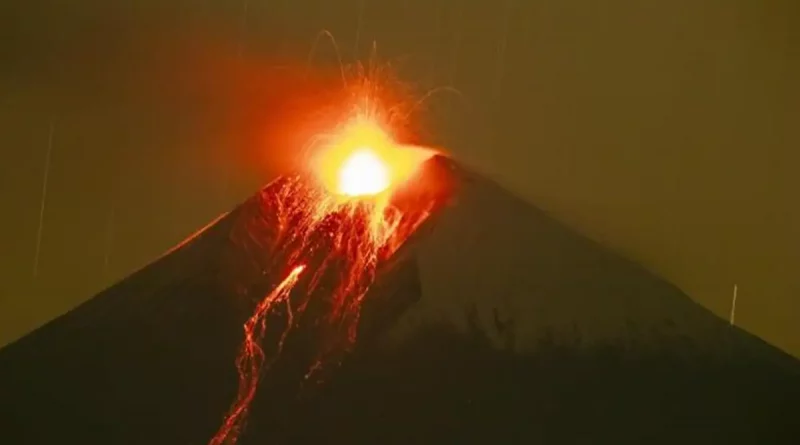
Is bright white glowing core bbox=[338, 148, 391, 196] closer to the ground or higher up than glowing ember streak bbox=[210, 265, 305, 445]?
higher up

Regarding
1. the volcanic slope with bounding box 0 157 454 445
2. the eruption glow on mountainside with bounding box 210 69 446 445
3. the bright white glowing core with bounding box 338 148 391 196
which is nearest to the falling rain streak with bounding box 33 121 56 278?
the volcanic slope with bounding box 0 157 454 445

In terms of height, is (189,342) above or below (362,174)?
below

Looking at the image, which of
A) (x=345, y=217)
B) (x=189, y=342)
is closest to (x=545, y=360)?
(x=345, y=217)

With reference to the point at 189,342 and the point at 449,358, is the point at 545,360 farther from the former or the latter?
the point at 189,342

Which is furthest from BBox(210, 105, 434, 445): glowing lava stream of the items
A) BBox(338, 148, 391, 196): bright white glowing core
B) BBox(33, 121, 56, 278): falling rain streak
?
BBox(33, 121, 56, 278): falling rain streak

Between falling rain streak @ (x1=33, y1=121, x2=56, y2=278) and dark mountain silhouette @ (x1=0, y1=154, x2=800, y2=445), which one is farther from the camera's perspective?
falling rain streak @ (x1=33, y1=121, x2=56, y2=278)

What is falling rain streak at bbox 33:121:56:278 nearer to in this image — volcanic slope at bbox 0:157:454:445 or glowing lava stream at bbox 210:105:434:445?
volcanic slope at bbox 0:157:454:445

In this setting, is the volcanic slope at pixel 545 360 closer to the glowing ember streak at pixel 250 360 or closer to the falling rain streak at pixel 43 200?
the glowing ember streak at pixel 250 360

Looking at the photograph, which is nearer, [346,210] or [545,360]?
[545,360]
